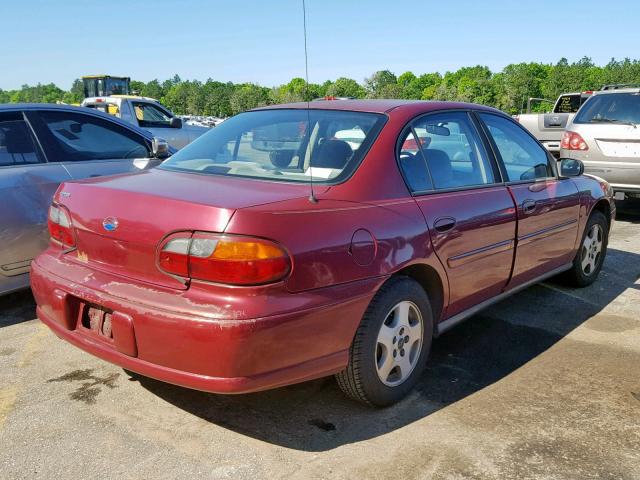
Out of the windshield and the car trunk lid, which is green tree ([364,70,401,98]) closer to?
the windshield

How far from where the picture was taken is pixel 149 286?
2611 millimetres

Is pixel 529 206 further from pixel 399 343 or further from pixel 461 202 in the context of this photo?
pixel 399 343

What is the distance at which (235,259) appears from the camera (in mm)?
2393

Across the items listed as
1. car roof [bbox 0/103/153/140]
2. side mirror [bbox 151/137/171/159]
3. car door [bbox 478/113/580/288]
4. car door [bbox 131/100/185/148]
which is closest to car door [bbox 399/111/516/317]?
car door [bbox 478/113/580/288]

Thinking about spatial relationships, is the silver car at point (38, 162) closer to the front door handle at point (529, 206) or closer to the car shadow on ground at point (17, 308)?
the car shadow on ground at point (17, 308)

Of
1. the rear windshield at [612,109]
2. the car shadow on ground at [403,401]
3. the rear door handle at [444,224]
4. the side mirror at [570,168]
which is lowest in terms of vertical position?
the car shadow on ground at [403,401]

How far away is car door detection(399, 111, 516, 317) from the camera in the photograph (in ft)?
10.6

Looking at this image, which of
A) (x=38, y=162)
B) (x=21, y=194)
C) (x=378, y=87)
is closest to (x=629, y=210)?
(x=38, y=162)

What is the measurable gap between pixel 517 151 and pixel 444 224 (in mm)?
1375

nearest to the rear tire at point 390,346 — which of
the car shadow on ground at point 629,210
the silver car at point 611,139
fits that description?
the silver car at point 611,139

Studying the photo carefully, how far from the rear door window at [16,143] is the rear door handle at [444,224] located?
309 cm

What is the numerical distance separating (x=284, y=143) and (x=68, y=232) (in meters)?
1.22

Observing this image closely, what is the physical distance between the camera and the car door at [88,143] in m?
4.70

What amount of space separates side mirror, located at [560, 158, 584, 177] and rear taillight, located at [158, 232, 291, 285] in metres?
2.94
